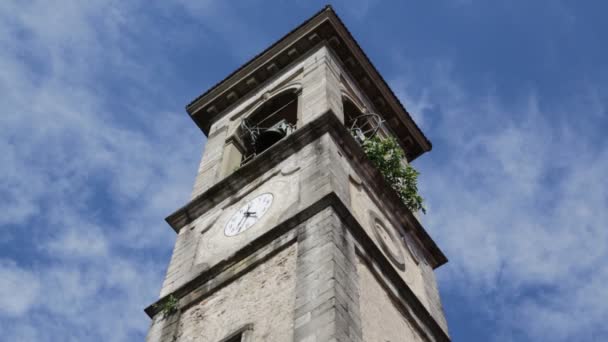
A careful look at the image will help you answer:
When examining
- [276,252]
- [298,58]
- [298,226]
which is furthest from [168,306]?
[298,58]

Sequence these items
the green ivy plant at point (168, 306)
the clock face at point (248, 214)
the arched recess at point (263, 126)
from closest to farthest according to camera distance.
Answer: the green ivy plant at point (168, 306), the clock face at point (248, 214), the arched recess at point (263, 126)

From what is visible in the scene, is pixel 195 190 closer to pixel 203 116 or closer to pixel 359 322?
pixel 203 116

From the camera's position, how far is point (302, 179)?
1351 centimetres

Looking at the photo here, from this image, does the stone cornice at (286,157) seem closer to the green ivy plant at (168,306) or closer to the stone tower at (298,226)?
the stone tower at (298,226)

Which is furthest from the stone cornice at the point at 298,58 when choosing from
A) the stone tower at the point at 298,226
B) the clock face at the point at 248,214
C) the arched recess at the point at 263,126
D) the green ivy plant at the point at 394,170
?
the clock face at the point at 248,214

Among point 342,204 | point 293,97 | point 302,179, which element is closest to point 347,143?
point 302,179

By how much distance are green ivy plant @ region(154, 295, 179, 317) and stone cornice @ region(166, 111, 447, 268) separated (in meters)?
2.29

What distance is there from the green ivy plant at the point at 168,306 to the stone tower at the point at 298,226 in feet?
0.07

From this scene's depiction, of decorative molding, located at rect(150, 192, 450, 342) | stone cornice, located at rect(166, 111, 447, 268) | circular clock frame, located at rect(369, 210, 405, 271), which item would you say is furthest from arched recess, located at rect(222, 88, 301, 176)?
decorative molding, located at rect(150, 192, 450, 342)

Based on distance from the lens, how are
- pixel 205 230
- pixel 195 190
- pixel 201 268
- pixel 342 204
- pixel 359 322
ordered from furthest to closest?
1. pixel 195 190
2. pixel 205 230
3. pixel 201 268
4. pixel 342 204
5. pixel 359 322

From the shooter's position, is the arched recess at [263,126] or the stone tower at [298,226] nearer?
the stone tower at [298,226]

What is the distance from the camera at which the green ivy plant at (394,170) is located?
50.9ft

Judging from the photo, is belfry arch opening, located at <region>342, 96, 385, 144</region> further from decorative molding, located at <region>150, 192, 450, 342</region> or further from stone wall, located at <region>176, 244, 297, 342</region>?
stone wall, located at <region>176, 244, 297, 342</region>

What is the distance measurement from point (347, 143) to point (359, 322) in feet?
14.8
